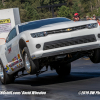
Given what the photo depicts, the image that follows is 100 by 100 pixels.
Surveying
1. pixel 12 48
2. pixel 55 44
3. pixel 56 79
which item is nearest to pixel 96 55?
pixel 55 44

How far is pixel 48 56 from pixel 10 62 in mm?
1802

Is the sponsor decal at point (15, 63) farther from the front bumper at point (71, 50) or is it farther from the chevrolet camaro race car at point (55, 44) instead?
the front bumper at point (71, 50)

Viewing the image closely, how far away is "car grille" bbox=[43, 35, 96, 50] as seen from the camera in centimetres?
741

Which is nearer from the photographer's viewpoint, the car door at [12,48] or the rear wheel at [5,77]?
the car door at [12,48]

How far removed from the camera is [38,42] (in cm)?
738

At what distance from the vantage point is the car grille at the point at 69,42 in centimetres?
741

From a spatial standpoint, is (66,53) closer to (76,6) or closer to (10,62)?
(10,62)

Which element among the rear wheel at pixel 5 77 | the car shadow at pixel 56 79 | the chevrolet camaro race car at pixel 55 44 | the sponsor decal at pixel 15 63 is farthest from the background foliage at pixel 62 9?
the chevrolet camaro race car at pixel 55 44

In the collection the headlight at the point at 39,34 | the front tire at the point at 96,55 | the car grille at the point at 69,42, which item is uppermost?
the headlight at the point at 39,34

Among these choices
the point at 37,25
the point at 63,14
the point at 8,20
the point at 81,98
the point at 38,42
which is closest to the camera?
the point at 81,98

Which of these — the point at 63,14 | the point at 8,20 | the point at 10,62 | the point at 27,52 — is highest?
the point at 27,52

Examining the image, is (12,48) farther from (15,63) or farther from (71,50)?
(71,50)

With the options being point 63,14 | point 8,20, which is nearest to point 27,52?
point 8,20

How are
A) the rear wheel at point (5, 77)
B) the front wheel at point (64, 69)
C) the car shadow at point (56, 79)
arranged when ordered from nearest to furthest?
the car shadow at point (56, 79), the rear wheel at point (5, 77), the front wheel at point (64, 69)
